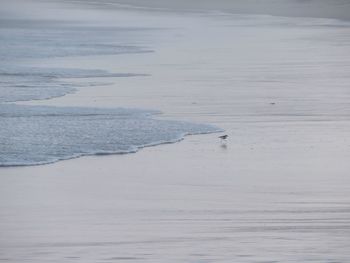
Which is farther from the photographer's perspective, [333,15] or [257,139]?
[333,15]

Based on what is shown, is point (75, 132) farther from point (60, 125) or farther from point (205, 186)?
point (205, 186)

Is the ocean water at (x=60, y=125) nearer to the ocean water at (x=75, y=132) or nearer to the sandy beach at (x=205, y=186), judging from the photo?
the ocean water at (x=75, y=132)

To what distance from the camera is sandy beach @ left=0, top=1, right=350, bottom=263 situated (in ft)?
27.6

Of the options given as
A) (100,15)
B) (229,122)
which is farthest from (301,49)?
(100,15)

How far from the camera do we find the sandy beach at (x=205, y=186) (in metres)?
8.42

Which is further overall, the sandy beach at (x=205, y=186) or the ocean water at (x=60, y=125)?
the ocean water at (x=60, y=125)

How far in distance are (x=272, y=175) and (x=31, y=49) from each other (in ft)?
65.2

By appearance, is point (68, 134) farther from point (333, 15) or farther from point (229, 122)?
point (333, 15)

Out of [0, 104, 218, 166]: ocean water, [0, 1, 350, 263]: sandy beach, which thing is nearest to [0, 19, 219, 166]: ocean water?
[0, 104, 218, 166]: ocean water

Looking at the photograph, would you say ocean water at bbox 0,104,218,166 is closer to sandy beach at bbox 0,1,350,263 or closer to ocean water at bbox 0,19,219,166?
ocean water at bbox 0,19,219,166

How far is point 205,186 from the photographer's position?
10766mm

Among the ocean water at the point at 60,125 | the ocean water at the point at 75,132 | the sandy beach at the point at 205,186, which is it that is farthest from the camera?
the ocean water at the point at 60,125

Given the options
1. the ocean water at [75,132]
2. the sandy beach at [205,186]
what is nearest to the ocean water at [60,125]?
the ocean water at [75,132]

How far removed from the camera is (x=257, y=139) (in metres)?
13.7
